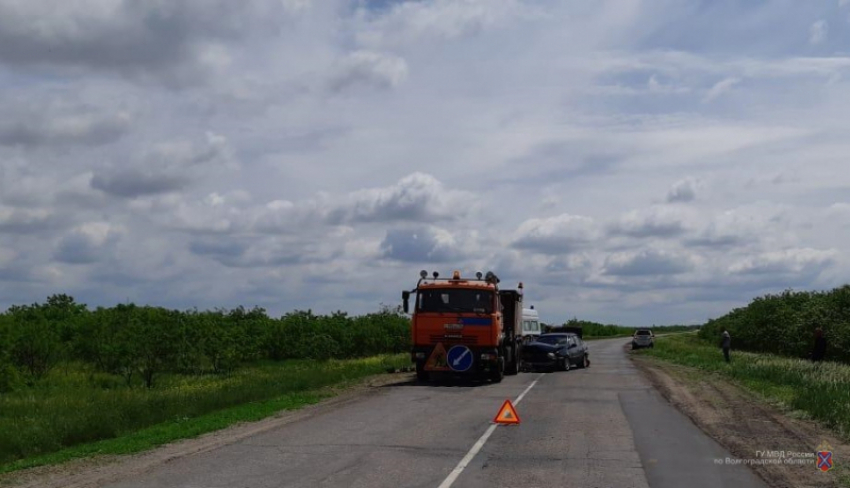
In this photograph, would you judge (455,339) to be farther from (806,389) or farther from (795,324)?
(795,324)

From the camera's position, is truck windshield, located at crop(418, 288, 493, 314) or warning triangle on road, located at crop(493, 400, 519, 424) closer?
warning triangle on road, located at crop(493, 400, 519, 424)

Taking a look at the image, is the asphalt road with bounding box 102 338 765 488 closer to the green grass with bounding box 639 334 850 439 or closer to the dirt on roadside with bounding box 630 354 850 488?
the dirt on roadside with bounding box 630 354 850 488

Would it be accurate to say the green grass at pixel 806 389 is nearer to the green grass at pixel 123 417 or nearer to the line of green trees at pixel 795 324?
the green grass at pixel 123 417

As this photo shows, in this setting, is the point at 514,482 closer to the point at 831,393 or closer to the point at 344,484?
the point at 344,484

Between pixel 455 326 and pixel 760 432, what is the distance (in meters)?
12.4

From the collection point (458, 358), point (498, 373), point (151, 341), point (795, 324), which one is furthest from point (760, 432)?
point (795, 324)

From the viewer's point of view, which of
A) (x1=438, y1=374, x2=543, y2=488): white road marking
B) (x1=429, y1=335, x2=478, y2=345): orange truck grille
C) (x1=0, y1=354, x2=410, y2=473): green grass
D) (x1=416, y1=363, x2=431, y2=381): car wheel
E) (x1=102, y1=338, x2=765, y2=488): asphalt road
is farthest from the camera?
(x1=416, y1=363, x2=431, y2=381): car wheel

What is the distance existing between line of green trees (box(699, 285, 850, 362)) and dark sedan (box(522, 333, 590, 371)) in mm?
17401

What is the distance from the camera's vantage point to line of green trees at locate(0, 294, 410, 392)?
3853 cm

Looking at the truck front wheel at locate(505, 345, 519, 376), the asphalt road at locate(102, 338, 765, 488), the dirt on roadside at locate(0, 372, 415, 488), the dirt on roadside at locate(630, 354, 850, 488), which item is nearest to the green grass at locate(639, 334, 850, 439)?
the dirt on roadside at locate(630, 354, 850, 488)

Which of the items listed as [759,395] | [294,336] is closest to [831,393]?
[759,395]

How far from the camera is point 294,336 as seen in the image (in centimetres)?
5841

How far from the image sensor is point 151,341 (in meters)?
40.4

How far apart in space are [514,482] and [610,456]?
8.91 feet
